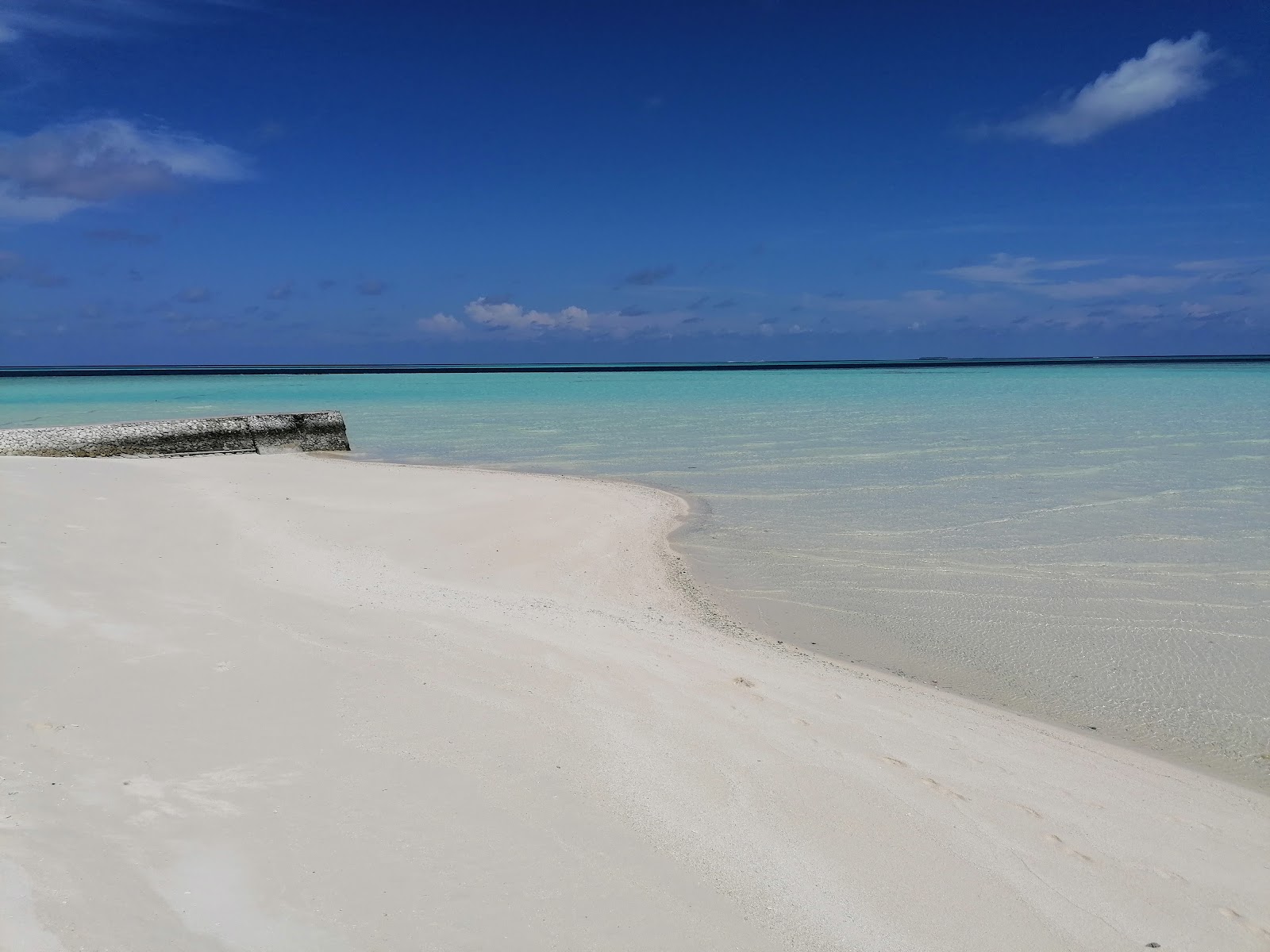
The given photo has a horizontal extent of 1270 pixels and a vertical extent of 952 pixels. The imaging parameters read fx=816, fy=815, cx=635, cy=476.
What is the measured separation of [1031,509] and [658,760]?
7.94 meters

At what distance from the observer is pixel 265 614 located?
4.71 meters

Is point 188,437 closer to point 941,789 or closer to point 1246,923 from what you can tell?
point 941,789

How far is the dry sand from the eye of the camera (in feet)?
7.80

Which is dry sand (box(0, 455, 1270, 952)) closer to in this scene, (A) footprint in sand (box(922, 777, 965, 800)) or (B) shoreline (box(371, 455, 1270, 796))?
(A) footprint in sand (box(922, 777, 965, 800))

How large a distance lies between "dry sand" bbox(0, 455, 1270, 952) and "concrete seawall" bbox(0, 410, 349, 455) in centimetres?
866

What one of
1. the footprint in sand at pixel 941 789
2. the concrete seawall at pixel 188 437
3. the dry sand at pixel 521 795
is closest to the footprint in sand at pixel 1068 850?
the dry sand at pixel 521 795

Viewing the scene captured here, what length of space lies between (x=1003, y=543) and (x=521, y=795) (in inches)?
263

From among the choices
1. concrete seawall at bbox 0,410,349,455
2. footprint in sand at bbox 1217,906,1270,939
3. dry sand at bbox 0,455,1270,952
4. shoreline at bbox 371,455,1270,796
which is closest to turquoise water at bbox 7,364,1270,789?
shoreline at bbox 371,455,1270,796

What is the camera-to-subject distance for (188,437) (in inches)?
557

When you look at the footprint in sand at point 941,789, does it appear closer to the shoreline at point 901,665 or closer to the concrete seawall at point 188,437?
the shoreline at point 901,665

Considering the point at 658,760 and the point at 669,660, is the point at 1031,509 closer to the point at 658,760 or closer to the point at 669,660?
the point at 669,660

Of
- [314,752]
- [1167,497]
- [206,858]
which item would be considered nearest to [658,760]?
[314,752]

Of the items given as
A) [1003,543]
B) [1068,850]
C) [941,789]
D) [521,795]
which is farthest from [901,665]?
[1003,543]

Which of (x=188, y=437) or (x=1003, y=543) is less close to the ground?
(x=188, y=437)
